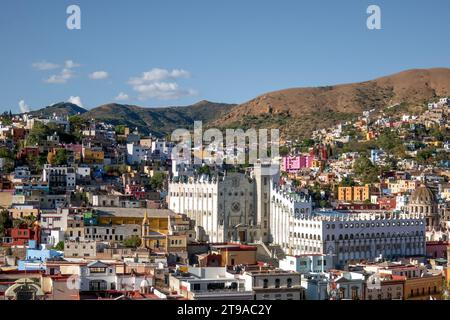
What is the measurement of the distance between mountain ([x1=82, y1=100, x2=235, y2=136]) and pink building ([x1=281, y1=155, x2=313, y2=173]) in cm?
5312

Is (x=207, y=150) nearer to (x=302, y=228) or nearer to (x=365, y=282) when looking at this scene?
(x=302, y=228)

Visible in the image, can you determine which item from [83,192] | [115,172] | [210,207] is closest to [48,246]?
[210,207]

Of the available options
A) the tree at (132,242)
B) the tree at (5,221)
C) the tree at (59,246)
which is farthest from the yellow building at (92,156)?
the tree at (132,242)

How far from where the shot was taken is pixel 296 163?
91.9m

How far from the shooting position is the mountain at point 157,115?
154 meters

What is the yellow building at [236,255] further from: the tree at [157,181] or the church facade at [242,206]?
the tree at [157,181]

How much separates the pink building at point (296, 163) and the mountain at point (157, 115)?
53117 mm

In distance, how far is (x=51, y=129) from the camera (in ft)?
223

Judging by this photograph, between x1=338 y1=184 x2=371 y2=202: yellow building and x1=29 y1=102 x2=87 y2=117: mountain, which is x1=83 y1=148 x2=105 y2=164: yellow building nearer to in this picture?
x1=338 y1=184 x2=371 y2=202: yellow building

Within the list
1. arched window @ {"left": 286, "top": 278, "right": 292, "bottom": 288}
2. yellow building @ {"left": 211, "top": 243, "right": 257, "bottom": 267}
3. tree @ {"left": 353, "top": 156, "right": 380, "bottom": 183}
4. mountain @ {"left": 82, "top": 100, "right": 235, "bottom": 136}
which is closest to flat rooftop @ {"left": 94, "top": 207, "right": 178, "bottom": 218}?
yellow building @ {"left": 211, "top": 243, "right": 257, "bottom": 267}

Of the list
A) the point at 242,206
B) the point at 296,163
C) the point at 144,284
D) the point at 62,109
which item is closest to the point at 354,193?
the point at 296,163

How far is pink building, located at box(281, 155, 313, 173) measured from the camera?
90838 millimetres

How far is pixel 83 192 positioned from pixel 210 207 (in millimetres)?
9850

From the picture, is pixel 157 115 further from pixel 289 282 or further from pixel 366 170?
pixel 289 282
